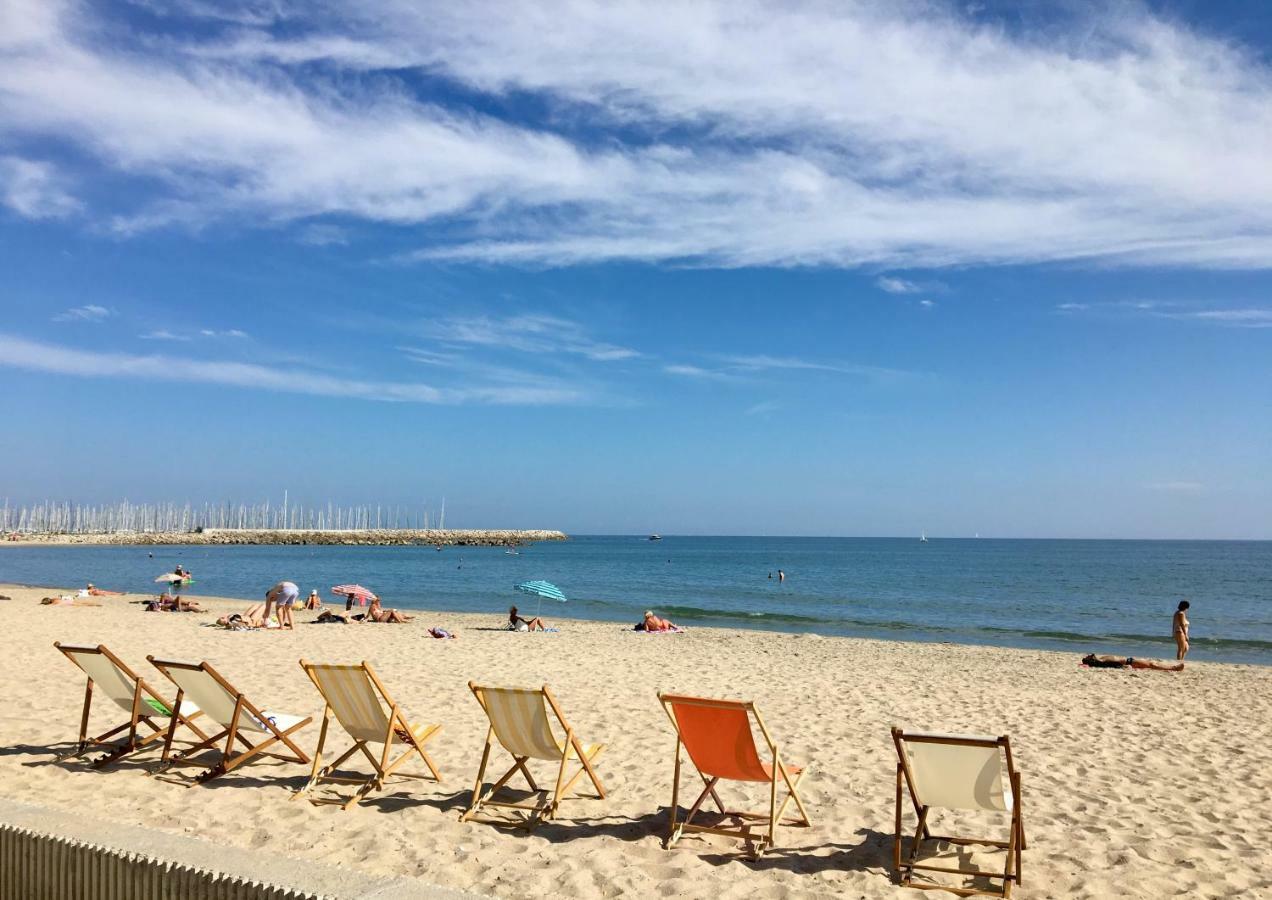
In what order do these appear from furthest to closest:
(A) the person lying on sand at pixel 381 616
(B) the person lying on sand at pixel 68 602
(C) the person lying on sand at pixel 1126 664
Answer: (B) the person lying on sand at pixel 68 602, (A) the person lying on sand at pixel 381 616, (C) the person lying on sand at pixel 1126 664

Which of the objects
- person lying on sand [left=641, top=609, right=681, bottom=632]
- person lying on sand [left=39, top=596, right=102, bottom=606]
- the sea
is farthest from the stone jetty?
person lying on sand [left=641, top=609, right=681, bottom=632]

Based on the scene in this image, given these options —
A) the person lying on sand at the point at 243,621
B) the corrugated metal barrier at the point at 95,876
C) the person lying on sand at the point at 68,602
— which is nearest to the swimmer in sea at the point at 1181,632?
the person lying on sand at the point at 243,621

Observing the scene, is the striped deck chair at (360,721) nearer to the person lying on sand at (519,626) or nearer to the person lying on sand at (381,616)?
the person lying on sand at (519,626)

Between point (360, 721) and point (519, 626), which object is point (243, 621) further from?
point (360, 721)

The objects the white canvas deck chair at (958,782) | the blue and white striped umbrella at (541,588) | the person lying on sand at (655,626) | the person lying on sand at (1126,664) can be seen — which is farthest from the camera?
the person lying on sand at (655,626)

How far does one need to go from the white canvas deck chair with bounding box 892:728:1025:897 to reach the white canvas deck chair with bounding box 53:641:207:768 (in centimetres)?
453

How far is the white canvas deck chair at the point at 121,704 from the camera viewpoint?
6133 mm

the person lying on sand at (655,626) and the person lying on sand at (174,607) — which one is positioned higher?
the person lying on sand at (655,626)

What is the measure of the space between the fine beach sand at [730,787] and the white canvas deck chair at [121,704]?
221mm

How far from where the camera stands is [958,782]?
452 cm

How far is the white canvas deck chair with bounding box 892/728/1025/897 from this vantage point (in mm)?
4344

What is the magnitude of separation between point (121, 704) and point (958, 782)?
17.8 feet

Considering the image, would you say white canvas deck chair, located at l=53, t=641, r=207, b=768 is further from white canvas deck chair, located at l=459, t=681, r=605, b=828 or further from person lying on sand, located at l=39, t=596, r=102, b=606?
person lying on sand, located at l=39, t=596, r=102, b=606

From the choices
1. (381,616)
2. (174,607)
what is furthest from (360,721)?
(174,607)
